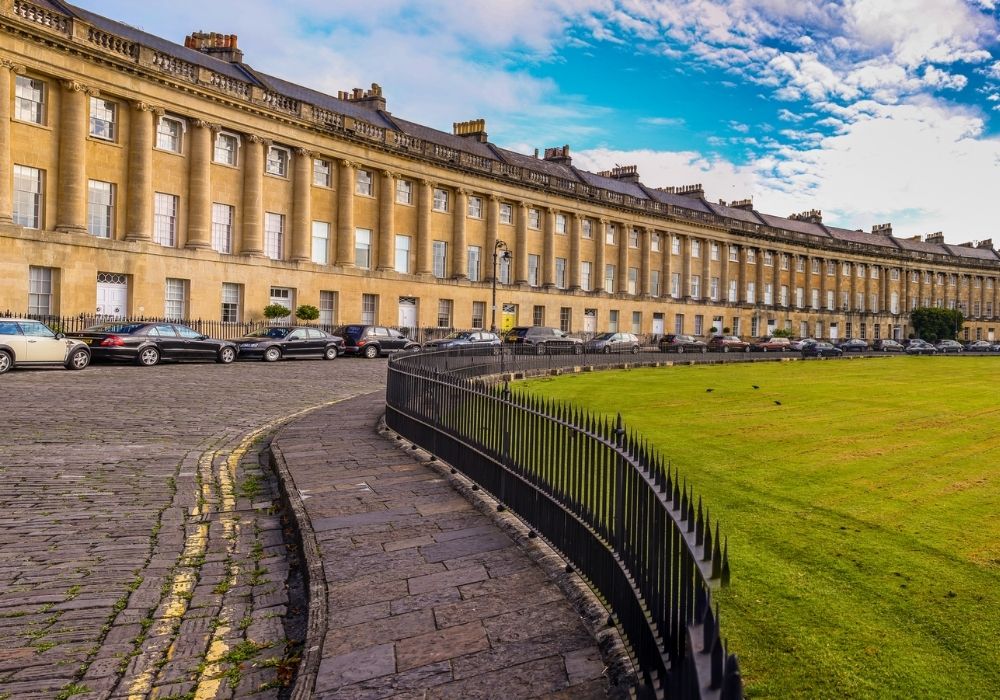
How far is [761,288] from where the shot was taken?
82.8m

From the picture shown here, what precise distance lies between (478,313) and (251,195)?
65.4ft

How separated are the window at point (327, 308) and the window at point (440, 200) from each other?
37.6 ft

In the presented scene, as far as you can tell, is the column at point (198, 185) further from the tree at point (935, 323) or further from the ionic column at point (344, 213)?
the tree at point (935, 323)

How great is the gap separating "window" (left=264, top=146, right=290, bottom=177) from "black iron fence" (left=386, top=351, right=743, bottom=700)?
36720mm

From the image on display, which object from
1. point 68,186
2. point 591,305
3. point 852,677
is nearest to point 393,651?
point 852,677

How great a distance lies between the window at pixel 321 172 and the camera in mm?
45062

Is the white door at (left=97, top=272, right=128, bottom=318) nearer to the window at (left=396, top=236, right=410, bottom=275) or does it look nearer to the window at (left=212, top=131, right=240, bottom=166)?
the window at (left=212, top=131, right=240, bottom=166)

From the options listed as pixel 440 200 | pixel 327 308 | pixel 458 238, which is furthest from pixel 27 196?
pixel 458 238

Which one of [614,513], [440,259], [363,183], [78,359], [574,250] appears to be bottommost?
[614,513]

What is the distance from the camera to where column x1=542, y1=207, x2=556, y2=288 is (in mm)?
60969

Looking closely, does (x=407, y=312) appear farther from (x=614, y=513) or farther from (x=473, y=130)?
(x=614, y=513)

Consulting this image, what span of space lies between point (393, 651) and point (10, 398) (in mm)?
14429

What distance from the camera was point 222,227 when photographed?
133 feet

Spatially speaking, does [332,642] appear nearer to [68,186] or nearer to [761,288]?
[68,186]
